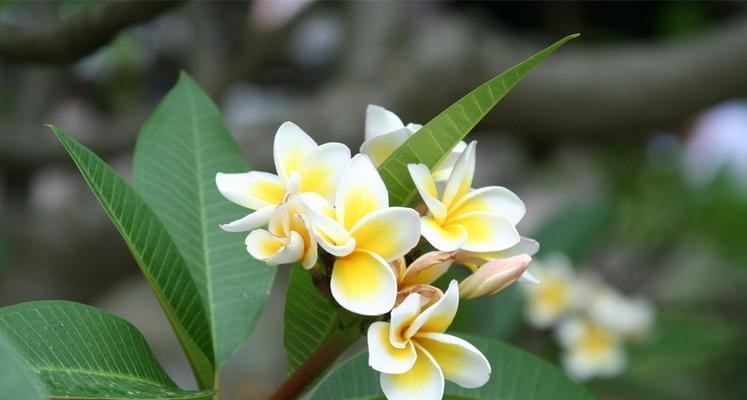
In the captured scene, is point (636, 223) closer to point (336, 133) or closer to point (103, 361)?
point (336, 133)

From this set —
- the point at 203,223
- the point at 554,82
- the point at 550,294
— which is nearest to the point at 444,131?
the point at 203,223

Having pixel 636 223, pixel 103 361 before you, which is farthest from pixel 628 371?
pixel 103 361

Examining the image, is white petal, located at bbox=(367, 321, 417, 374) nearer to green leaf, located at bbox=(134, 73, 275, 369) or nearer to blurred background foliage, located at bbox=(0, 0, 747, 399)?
green leaf, located at bbox=(134, 73, 275, 369)

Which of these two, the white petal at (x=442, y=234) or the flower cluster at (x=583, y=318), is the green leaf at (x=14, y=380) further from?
the flower cluster at (x=583, y=318)

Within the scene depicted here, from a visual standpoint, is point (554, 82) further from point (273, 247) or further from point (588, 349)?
point (273, 247)

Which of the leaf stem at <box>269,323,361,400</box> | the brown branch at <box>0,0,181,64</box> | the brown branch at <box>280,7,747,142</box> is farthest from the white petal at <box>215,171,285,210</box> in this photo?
the brown branch at <box>280,7,747,142</box>

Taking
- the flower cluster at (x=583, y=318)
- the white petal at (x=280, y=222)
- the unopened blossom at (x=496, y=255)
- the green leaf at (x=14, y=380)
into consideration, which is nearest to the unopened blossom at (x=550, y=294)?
the flower cluster at (x=583, y=318)
